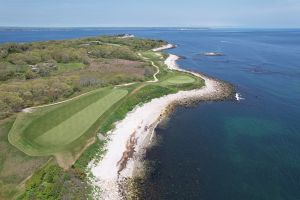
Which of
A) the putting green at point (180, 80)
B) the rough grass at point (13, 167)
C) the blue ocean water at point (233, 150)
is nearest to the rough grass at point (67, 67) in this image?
the putting green at point (180, 80)

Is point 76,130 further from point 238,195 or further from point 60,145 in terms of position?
point 238,195

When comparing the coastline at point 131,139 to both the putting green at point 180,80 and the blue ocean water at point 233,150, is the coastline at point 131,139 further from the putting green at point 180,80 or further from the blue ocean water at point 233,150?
the putting green at point 180,80

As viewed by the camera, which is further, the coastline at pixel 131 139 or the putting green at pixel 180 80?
the putting green at pixel 180 80

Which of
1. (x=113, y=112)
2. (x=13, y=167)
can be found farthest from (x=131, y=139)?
(x=13, y=167)

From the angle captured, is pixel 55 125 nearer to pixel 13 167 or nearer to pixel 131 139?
pixel 13 167

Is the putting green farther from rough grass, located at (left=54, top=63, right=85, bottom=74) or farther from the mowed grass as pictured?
rough grass, located at (left=54, top=63, right=85, bottom=74)

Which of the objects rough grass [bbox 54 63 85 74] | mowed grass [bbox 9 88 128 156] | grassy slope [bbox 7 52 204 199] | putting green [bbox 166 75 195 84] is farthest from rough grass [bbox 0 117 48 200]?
putting green [bbox 166 75 195 84]
